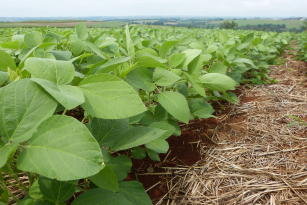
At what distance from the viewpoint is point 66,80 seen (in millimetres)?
751

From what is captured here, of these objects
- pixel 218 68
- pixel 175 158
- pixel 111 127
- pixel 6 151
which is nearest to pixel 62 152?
pixel 6 151

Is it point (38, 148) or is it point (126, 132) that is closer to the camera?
point (38, 148)

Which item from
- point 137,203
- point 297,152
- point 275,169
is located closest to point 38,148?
point 137,203

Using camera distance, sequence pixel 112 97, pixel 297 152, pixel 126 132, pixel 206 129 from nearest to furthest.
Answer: pixel 112 97 → pixel 126 132 → pixel 297 152 → pixel 206 129

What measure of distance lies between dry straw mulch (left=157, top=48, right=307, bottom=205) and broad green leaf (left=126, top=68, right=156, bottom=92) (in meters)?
0.52

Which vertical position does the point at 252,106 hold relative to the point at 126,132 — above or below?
below

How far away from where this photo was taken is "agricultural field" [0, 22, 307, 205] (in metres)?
0.62

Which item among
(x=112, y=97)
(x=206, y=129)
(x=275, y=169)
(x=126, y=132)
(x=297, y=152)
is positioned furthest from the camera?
(x=206, y=129)

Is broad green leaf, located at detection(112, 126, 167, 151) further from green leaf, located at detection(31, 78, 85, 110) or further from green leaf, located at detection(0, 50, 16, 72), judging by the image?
green leaf, located at detection(0, 50, 16, 72)

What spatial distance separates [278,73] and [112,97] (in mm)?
4369

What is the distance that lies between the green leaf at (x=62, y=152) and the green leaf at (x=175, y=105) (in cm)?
60

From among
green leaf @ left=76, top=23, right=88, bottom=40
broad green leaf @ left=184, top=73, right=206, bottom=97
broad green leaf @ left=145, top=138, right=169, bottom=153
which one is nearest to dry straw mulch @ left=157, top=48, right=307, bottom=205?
broad green leaf @ left=145, top=138, right=169, bottom=153

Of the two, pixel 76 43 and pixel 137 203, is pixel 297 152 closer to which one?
pixel 137 203

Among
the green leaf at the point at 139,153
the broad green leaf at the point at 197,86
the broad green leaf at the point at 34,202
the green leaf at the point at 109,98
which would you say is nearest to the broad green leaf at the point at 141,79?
the broad green leaf at the point at 197,86
